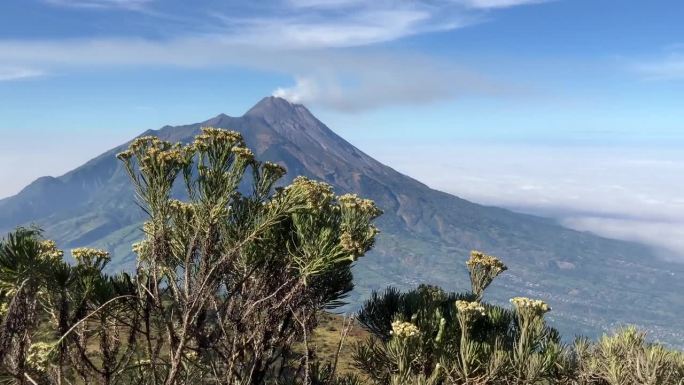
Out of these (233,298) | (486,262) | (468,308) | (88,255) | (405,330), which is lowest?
(405,330)

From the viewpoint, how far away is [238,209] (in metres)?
9.91

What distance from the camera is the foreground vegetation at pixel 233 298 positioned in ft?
27.7

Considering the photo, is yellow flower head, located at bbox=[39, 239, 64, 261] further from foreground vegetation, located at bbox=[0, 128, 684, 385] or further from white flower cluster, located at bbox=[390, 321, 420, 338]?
white flower cluster, located at bbox=[390, 321, 420, 338]

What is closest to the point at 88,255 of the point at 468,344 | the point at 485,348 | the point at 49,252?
the point at 49,252

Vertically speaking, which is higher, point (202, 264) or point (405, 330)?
point (202, 264)

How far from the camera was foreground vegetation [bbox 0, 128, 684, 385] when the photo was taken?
27.7ft

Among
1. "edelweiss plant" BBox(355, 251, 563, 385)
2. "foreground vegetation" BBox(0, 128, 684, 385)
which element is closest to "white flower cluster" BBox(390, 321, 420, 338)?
"foreground vegetation" BBox(0, 128, 684, 385)

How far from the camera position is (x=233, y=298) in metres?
10.6

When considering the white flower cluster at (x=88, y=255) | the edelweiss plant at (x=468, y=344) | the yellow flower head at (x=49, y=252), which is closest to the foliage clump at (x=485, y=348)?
the edelweiss plant at (x=468, y=344)

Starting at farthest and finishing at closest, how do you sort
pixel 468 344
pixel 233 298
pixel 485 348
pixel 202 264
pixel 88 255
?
pixel 485 348, pixel 468 344, pixel 233 298, pixel 88 255, pixel 202 264

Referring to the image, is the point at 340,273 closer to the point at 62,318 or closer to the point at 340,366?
the point at 62,318

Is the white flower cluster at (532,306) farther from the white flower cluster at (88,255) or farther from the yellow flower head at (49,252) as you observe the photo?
the yellow flower head at (49,252)

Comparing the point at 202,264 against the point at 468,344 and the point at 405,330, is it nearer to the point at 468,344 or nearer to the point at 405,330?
the point at 405,330

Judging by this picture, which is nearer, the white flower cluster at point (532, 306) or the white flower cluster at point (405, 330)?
the white flower cluster at point (405, 330)
